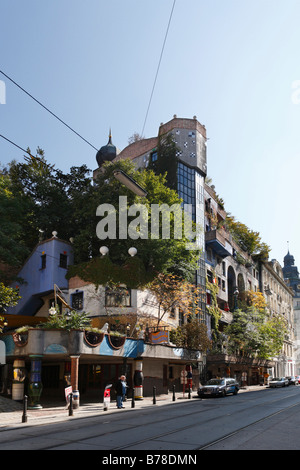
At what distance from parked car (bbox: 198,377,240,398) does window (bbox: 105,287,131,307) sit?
8276 mm

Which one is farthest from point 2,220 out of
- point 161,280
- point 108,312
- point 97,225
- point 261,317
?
point 261,317

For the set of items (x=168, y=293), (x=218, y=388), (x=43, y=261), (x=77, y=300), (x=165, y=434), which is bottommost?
(x=218, y=388)

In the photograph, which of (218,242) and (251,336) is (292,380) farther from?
(218,242)

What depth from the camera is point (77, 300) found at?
33281 mm

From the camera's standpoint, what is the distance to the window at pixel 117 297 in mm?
31547

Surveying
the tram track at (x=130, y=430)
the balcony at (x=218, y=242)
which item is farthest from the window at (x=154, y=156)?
the tram track at (x=130, y=430)

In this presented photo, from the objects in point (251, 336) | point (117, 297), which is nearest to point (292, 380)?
point (251, 336)

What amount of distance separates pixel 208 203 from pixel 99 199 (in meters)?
17.8

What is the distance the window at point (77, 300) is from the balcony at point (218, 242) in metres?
17.0

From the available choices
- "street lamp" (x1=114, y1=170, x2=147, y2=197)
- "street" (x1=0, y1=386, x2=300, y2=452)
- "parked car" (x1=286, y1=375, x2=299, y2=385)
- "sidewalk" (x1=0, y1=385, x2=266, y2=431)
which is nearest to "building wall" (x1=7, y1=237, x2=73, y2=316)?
"sidewalk" (x1=0, y1=385, x2=266, y2=431)

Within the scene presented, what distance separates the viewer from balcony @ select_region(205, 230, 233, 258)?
4469 centimetres

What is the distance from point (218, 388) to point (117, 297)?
971 centimetres

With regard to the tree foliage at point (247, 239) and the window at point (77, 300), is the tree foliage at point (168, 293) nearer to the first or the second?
the window at point (77, 300)

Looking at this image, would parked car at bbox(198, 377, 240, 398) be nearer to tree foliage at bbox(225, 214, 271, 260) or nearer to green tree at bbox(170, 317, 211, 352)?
green tree at bbox(170, 317, 211, 352)
